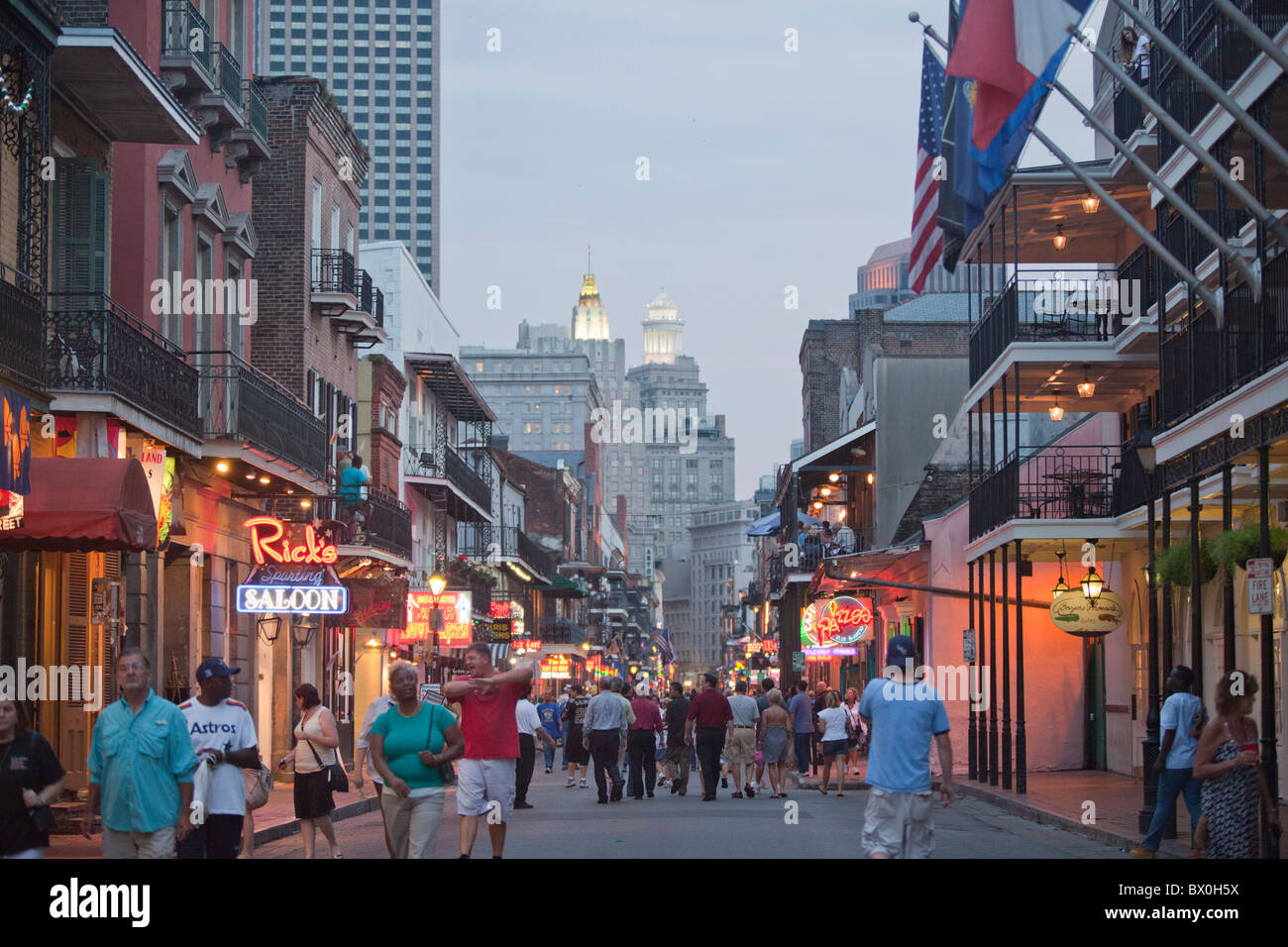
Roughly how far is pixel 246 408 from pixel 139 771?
48.3ft

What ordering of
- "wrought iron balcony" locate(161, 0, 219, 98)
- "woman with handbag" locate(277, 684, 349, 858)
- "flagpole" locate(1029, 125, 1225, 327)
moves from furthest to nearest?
"wrought iron balcony" locate(161, 0, 219, 98)
"flagpole" locate(1029, 125, 1225, 327)
"woman with handbag" locate(277, 684, 349, 858)

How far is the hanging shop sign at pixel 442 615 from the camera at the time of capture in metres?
39.2

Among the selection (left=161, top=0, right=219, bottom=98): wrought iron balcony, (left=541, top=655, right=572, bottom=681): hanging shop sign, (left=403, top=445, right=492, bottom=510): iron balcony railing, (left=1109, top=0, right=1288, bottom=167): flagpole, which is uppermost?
(left=161, top=0, right=219, bottom=98): wrought iron balcony

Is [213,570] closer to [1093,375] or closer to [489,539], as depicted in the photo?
[1093,375]

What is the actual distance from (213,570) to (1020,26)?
14.8 m

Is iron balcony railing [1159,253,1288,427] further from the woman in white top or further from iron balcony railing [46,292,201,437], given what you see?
iron balcony railing [46,292,201,437]

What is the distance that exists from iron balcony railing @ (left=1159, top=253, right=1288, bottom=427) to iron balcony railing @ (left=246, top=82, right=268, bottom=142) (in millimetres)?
14017

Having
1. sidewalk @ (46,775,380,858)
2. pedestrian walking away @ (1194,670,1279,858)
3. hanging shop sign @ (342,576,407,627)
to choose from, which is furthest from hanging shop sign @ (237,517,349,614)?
pedestrian walking away @ (1194,670,1279,858)

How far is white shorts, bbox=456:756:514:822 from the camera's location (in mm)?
13977

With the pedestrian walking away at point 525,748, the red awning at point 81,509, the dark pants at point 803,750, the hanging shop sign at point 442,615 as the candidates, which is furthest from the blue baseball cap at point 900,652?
the hanging shop sign at point 442,615

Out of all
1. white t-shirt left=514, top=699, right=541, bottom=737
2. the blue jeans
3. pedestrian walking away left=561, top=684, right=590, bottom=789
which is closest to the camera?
the blue jeans

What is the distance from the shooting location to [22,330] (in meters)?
15.8
